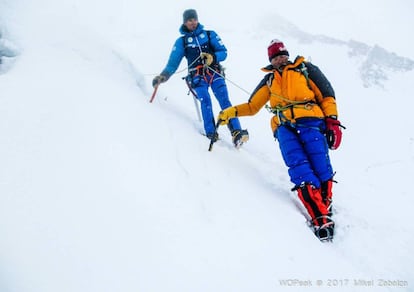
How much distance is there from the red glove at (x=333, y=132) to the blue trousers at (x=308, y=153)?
2.4 inches

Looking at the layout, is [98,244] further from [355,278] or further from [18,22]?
[18,22]

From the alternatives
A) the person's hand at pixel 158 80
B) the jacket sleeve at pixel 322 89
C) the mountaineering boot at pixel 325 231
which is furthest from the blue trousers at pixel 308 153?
the person's hand at pixel 158 80

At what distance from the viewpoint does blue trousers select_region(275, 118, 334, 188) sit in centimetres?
459

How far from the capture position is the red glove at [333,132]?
468 cm

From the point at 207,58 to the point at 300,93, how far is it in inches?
94.3

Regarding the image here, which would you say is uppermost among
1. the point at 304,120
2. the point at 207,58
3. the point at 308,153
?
the point at 207,58

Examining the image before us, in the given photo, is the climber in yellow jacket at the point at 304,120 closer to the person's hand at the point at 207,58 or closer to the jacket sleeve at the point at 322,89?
the jacket sleeve at the point at 322,89

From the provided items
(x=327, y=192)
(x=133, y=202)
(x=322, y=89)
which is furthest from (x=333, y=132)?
(x=133, y=202)

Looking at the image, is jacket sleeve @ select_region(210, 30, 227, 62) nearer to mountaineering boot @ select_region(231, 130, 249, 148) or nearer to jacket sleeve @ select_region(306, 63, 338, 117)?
mountaineering boot @ select_region(231, 130, 249, 148)

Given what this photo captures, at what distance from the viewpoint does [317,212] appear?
14.0 feet

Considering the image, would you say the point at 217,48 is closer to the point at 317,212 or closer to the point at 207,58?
the point at 207,58

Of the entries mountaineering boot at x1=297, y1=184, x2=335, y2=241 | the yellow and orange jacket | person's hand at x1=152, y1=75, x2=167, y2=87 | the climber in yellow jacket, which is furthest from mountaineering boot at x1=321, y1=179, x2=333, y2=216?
person's hand at x1=152, y1=75, x2=167, y2=87

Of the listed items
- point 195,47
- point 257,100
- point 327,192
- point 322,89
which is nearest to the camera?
point 327,192

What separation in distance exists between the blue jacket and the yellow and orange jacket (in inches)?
83.7
